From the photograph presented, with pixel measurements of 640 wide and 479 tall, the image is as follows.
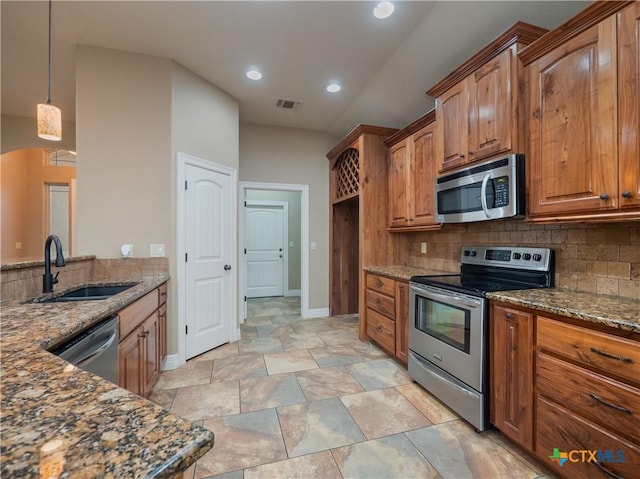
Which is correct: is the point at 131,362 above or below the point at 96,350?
below

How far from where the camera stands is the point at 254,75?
3.00 m

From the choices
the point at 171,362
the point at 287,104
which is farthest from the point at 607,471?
the point at 287,104

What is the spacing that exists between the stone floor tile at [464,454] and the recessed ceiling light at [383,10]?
2959 mm

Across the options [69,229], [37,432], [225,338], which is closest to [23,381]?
[37,432]

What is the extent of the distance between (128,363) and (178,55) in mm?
2691

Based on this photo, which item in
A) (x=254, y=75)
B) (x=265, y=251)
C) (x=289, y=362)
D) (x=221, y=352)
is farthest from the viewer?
(x=265, y=251)

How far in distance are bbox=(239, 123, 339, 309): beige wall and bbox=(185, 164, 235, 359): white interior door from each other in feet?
3.21

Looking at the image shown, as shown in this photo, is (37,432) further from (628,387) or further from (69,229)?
(69,229)

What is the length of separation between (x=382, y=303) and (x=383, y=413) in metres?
1.19

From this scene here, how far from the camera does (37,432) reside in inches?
19.7

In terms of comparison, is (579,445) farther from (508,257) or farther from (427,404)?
(508,257)

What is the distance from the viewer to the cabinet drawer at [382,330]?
2.84 meters

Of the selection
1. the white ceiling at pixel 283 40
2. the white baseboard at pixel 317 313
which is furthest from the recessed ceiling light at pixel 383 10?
the white baseboard at pixel 317 313

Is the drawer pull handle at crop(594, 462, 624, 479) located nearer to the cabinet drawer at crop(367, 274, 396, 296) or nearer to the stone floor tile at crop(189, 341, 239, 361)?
the cabinet drawer at crop(367, 274, 396, 296)
